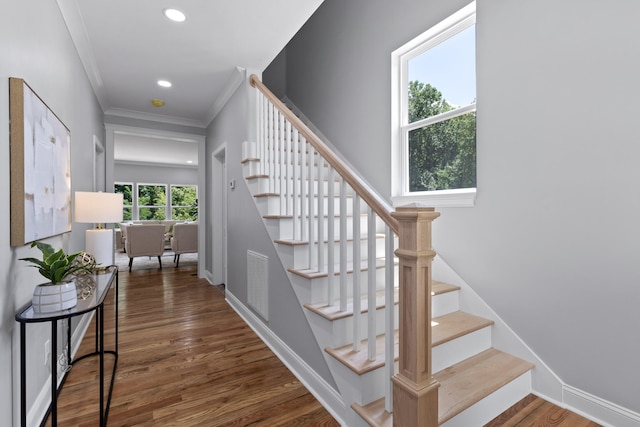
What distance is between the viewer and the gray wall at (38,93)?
1.31 metres

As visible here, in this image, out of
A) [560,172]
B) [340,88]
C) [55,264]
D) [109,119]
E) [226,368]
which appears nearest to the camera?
[55,264]

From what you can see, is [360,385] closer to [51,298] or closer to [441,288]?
[441,288]

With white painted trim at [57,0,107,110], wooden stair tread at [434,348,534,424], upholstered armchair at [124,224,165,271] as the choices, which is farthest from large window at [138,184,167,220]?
wooden stair tread at [434,348,534,424]

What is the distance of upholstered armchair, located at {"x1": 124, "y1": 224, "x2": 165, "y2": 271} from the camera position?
5891 mm

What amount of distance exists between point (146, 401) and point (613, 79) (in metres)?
3.17

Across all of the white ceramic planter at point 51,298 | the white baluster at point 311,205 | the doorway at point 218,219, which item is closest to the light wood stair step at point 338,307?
the white baluster at point 311,205

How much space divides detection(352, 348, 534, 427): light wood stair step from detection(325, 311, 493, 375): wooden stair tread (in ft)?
0.62

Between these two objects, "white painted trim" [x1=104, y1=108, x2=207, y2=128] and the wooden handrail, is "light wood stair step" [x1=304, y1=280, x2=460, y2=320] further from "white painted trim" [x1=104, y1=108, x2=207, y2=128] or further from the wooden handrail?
"white painted trim" [x1=104, y1=108, x2=207, y2=128]

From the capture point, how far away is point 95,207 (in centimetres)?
221

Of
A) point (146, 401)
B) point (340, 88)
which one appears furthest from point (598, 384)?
point (340, 88)

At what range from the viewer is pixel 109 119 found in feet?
14.3

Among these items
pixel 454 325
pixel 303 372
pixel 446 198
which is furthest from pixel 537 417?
pixel 446 198

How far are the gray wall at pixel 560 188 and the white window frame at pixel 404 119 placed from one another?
4.2 inches

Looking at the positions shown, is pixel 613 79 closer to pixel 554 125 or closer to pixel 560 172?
pixel 554 125
